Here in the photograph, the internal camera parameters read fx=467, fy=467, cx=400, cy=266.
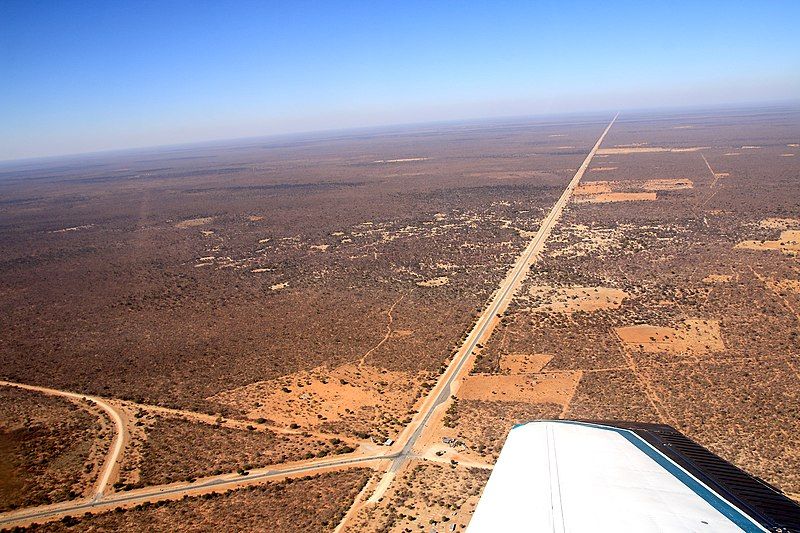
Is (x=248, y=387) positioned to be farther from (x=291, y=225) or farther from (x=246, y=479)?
(x=291, y=225)

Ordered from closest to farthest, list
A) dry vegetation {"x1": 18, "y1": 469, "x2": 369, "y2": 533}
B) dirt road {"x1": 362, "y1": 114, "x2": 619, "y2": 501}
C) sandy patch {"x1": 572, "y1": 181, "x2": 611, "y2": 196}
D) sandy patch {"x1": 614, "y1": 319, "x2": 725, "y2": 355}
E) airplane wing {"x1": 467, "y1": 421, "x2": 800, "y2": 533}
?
1. airplane wing {"x1": 467, "y1": 421, "x2": 800, "y2": 533}
2. dry vegetation {"x1": 18, "y1": 469, "x2": 369, "y2": 533}
3. dirt road {"x1": 362, "y1": 114, "x2": 619, "y2": 501}
4. sandy patch {"x1": 614, "y1": 319, "x2": 725, "y2": 355}
5. sandy patch {"x1": 572, "y1": 181, "x2": 611, "y2": 196}

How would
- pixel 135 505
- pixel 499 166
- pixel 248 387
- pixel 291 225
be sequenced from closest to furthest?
pixel 135 505 → pixel 248 387 → pixel 291 225 → pixel 499 166

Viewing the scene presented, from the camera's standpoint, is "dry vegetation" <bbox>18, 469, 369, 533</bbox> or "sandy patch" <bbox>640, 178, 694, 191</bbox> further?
"sandy patch" <bbox>640, 178, 694, 191</bbox>

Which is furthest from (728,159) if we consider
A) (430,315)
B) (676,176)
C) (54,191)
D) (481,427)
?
(54,191)

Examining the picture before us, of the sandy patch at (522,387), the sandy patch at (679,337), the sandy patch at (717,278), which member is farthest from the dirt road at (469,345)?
the sandy patch at (717,278)

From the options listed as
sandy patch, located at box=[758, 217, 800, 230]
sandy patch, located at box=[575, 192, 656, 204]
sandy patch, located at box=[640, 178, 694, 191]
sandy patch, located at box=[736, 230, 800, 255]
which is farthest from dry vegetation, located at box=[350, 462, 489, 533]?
sandy patch, located at box=[640, 178, 694, 191]

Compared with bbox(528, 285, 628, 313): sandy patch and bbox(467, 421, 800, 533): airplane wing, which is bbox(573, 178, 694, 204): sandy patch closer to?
bbox(528, 285, 628, 313): sandy patch

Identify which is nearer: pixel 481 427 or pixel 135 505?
pixel 135 505
